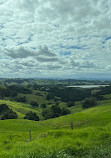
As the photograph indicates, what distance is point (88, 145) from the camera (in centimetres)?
1608

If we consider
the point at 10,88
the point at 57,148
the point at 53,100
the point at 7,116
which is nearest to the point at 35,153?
the point at 57,148

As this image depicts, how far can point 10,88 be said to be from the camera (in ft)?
652

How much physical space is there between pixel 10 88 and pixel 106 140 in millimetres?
193537

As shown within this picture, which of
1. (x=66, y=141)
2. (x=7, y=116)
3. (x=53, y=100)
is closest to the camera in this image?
(x=66, y=141)

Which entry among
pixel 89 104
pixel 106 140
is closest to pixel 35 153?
pixel 106 140

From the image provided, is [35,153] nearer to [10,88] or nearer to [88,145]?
[88,145]

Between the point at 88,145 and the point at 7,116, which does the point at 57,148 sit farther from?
the point at 7,116

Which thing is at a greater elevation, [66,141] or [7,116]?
[66,141]

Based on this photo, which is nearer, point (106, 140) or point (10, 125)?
point (106, 140)

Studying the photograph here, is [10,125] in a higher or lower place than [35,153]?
lower

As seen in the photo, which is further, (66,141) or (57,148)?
(66,141)

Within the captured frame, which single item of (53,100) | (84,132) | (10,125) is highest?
(84,132)

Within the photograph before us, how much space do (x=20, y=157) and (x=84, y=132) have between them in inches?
420

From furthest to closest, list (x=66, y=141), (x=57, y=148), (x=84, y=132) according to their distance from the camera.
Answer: (x=84, y=132) → (x=66, y=141) → (x=57, y=148)
